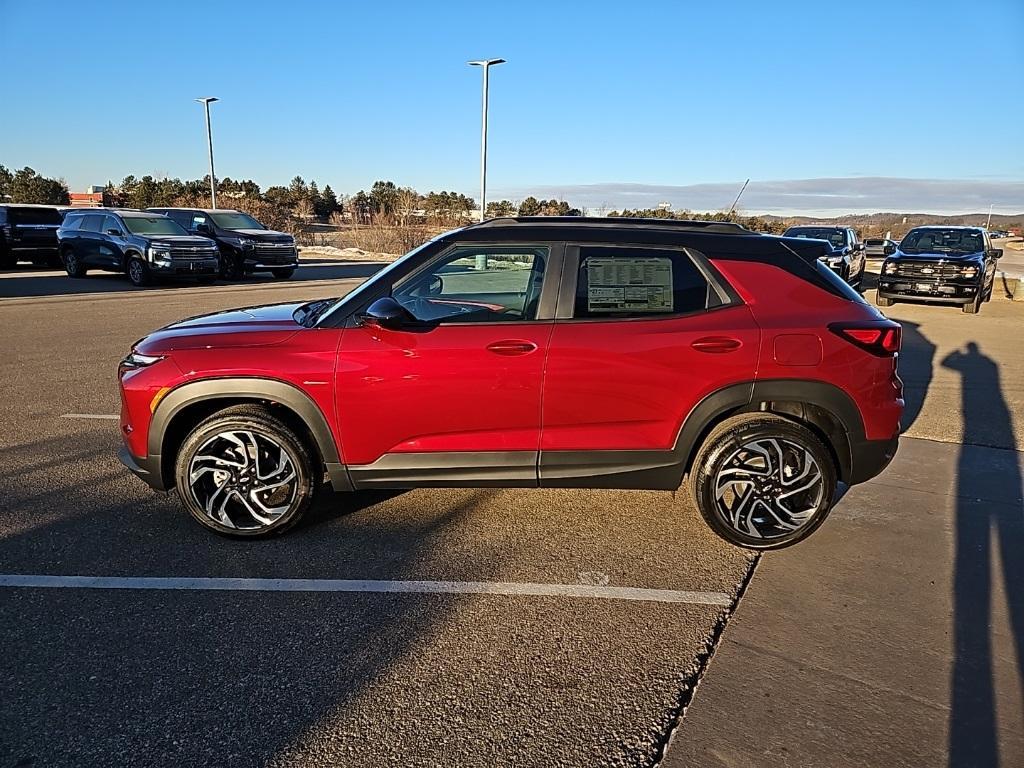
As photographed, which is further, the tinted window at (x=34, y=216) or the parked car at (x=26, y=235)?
the tinted window at (x=34, y=216)

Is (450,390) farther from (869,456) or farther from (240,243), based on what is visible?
(240,243)

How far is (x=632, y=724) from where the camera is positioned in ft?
8.39

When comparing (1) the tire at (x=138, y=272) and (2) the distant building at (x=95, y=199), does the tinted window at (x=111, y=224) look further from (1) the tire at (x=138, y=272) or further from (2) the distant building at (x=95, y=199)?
(2) the distant building at (x=95, y=199)

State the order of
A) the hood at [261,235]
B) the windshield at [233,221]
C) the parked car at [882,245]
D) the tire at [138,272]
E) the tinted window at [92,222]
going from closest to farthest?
the tire at [138,272] < the parked car at [882,245] < the tinted window at [92,222] < the hood at [261,235] < the windshield at [233,221]

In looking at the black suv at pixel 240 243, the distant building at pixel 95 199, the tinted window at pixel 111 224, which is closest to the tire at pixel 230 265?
the black suv at pixel 240 243

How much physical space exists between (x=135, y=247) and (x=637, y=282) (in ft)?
55.3

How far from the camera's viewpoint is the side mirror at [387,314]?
12.0 ft

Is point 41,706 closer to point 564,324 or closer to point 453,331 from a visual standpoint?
point 453,331

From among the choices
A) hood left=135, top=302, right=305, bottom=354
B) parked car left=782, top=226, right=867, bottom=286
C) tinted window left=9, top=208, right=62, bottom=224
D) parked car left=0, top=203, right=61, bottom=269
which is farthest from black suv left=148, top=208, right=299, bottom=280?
hood left=135, top=302, right=305, bottom=354

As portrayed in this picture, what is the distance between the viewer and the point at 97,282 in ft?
60.6

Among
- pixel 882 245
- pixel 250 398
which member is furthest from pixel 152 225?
pixel 882 245

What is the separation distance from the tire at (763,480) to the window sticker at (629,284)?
80cm

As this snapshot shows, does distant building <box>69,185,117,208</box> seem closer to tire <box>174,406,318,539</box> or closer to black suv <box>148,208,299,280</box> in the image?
black suv <box>148,208,299,280</box>

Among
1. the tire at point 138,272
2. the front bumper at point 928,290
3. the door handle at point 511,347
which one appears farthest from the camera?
the tire at point 138,272
